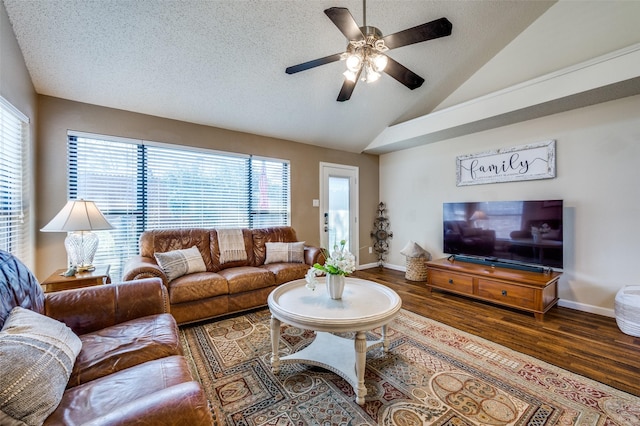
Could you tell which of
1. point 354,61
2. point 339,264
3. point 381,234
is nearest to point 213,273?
point 339,264

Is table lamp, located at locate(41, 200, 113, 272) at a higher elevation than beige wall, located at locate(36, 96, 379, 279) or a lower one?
lower

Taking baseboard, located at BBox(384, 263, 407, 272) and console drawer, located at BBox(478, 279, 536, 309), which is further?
baseboard, located at BBox(384, 263, 407, 272)

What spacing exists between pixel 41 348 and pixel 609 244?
15.2 feet

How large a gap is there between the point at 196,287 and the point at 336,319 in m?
1.70

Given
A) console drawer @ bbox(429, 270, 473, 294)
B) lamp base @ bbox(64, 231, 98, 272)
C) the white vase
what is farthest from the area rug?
lamp base @ bbox(64, 231, 98, 272)

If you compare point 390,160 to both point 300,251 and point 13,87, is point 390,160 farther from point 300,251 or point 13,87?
point 13,87

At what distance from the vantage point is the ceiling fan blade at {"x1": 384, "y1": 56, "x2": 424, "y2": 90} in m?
2.22

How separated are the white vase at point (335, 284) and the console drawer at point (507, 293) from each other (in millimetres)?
2223

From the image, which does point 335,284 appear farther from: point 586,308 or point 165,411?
point 586,308

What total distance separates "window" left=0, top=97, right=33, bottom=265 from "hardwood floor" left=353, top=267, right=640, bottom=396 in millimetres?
3857

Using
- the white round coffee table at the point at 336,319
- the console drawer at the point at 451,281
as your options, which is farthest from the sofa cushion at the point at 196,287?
the console drawer at the point at 451,281

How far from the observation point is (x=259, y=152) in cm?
415

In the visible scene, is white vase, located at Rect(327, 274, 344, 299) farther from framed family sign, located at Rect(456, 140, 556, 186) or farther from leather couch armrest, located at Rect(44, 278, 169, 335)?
framed family sign, located at Rect(456, 140, 556, 186)

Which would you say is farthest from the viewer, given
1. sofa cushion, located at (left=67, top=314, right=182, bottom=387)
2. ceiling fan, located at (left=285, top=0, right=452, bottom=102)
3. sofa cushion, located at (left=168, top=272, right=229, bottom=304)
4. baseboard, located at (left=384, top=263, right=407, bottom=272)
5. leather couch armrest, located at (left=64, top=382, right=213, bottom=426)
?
baseboard, located at (left=384, top=263, right=407, bottom=272)
